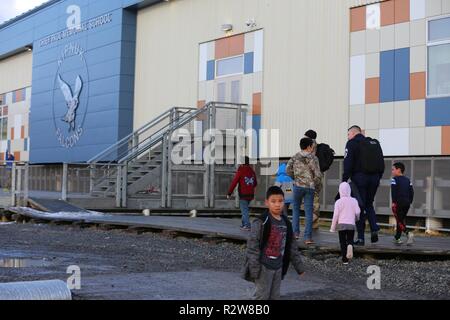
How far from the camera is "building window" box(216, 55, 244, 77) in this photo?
21.3m

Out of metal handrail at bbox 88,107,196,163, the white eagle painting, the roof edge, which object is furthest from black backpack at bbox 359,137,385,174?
the roof edge

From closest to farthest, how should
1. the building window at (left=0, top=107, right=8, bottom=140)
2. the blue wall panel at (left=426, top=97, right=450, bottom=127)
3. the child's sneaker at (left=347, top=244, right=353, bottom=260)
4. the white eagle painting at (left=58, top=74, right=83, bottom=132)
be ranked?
the child's sneaker at (left=347, top=244, right=353, bottom=260) → the blue wall panel at (left=426, top=97, right=450, bottom=127) → the white eagle painting at (left=58, top=74, right=83, bottom=132) → the building window at (left=0, top=107, right=8, bottom=140)

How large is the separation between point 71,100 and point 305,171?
22.6 metres

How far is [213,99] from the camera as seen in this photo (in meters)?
22.2

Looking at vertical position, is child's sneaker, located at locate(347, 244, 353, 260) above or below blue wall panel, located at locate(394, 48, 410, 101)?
below

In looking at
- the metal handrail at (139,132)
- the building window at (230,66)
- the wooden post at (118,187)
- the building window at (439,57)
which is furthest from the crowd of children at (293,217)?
the metal handrail at (139,132)

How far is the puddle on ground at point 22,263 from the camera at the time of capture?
852cm

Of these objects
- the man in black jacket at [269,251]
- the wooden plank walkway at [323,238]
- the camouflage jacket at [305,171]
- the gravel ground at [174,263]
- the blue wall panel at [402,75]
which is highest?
the blue wall panel at [402,75]

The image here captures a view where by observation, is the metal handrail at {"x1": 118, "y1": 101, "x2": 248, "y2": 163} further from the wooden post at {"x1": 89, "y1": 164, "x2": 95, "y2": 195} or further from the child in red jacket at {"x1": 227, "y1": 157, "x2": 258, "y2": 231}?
the child in red jacket at {"x1": 227, "y1": 157, "x2": 258, "y2": 231}

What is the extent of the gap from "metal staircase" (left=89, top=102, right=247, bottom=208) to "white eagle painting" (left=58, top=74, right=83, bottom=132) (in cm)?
1024

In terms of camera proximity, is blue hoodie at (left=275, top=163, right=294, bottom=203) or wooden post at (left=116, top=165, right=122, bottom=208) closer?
blue hoodie at (left=275, top=163, right=294, bottom=203)

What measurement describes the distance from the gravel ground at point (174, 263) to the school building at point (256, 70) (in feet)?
20.2

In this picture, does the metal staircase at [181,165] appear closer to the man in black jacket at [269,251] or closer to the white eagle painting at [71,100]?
the white eagle painting at [71,100]

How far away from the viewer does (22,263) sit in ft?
28.9
